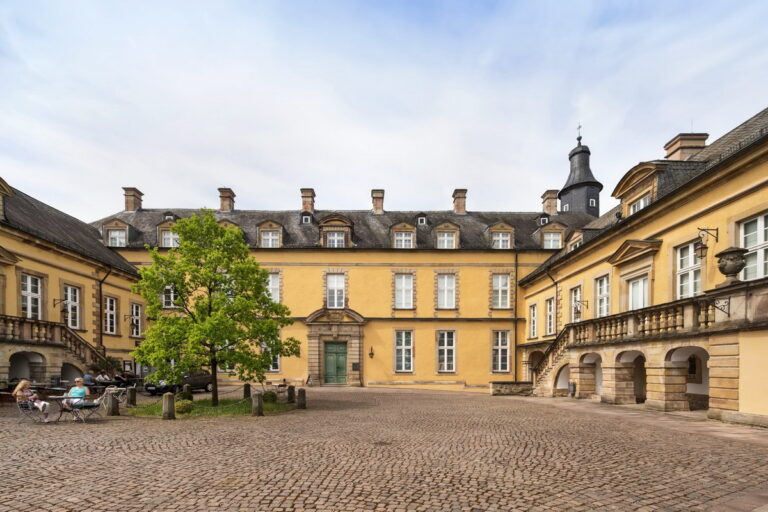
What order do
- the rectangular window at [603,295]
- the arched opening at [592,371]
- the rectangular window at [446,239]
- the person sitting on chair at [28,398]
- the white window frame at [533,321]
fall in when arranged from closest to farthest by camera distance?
the person sitting on chair at [28,398] → the arched opening at [592,371] → the rectangular window at [603,295] → the white window frame at [533,321] → the rectangular window at [446,239]

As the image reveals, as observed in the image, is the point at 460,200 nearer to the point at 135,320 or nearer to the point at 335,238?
the point at 335,238

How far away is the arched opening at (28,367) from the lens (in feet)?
52.8

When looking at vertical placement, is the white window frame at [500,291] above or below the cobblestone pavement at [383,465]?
above

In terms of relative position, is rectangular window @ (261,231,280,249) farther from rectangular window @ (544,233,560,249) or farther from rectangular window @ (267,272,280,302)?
rectangular window @ (544,233,560,249)

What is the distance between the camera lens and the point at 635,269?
15555 millimetres

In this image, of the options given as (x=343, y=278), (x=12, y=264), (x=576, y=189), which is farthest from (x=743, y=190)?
(x=576, y=189)

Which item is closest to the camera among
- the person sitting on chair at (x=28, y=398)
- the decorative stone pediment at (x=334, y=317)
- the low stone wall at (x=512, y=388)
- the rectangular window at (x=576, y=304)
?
the person sitting on chair at (x=28, y=398)

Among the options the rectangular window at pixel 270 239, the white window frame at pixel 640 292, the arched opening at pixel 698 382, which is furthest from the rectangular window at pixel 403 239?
the arched opening at pixel 698 382

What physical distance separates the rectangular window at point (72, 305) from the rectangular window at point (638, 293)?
80.3 ft

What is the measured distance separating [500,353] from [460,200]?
10941 millimetres

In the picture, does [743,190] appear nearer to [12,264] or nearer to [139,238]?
[12,264]

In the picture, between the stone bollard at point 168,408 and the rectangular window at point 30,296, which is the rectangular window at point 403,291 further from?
the rectangular window at point 30,296

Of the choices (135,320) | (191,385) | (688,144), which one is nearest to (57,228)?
(135,320)

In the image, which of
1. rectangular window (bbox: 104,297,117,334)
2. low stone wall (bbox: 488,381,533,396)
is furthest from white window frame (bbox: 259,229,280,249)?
low stone wall (bbox: 488,381,533,396)
